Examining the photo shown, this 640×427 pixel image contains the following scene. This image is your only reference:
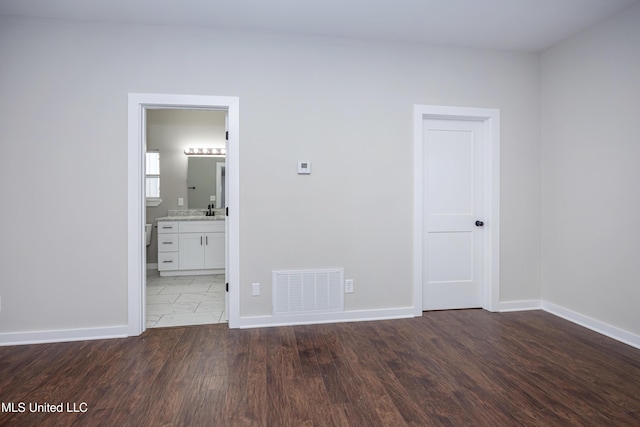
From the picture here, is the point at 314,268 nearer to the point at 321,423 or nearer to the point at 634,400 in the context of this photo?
the point at 321,423

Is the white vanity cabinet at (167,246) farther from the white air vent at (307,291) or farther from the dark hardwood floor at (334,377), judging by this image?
the white air vent at (307,291)

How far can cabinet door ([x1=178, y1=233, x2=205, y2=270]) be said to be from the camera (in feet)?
15.7

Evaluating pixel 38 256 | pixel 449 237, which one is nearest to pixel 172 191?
pixel 38 256

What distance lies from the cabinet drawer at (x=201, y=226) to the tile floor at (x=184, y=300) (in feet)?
2.36

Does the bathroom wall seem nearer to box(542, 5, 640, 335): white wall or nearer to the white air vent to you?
the white air vent

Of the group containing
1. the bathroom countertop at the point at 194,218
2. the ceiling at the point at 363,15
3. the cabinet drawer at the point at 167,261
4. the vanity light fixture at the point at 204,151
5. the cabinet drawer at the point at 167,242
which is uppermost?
the ceiling at the point at 363,15

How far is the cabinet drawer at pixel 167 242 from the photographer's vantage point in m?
4.73

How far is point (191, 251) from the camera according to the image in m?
4.82

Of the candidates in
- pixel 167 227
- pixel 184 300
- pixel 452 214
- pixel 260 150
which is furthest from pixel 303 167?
pixel 167 227

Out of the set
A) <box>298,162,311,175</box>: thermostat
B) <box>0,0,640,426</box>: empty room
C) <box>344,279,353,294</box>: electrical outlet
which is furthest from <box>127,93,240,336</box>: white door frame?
<box>344,279,353,294</box>: electrical outlet

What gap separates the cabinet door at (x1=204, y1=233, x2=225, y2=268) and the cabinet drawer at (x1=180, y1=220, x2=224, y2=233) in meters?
0.08

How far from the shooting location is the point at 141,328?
108 inches

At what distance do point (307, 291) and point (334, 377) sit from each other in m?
0.98

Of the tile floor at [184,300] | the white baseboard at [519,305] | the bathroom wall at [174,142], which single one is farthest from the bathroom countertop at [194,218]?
the white baseboard at [519,305]
